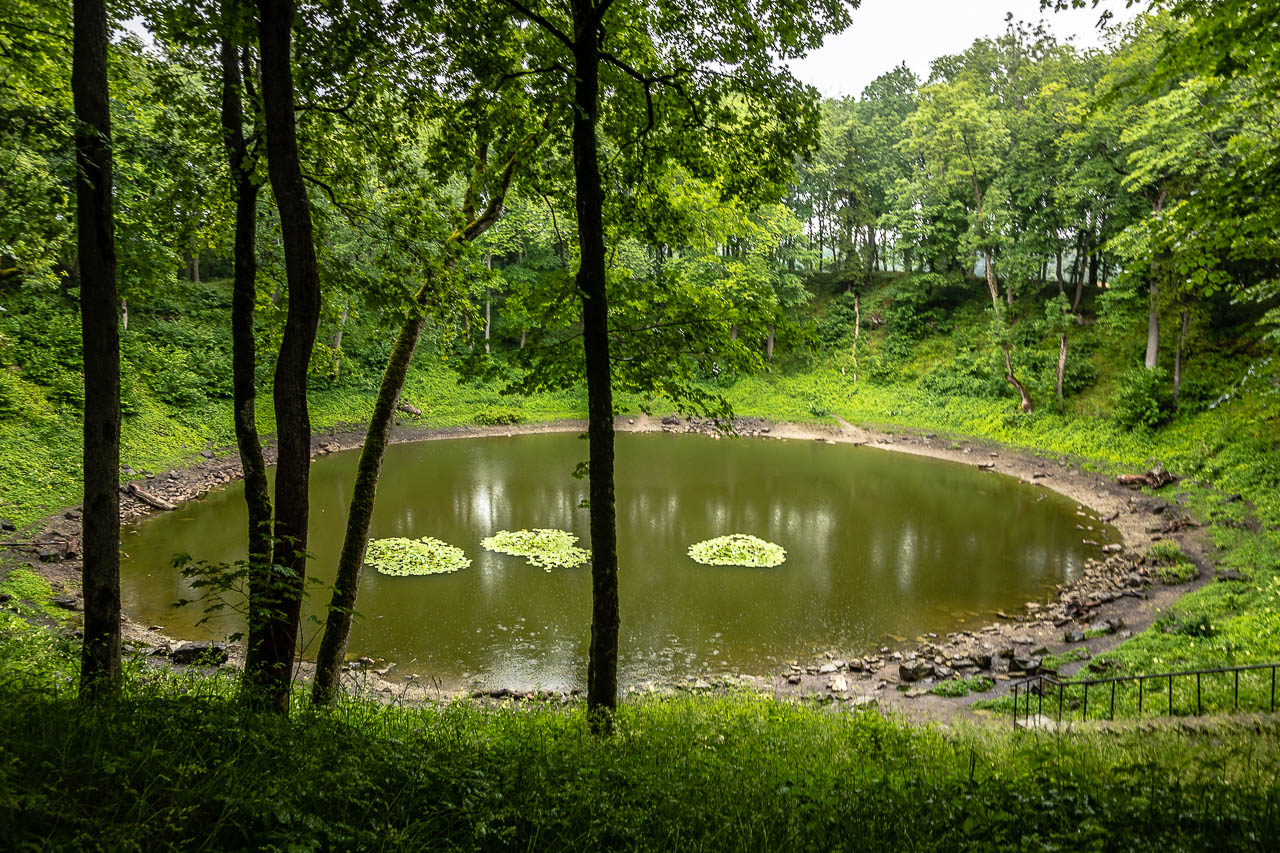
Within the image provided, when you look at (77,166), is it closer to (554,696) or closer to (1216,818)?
(554,696)

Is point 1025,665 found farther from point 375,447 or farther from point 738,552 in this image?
point 375,447

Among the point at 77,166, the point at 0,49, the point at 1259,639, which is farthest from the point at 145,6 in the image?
the point at 1259,639

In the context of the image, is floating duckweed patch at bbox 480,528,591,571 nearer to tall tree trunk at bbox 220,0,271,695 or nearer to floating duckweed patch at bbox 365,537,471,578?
floating duckweed patch at bbox 365,537,471,578

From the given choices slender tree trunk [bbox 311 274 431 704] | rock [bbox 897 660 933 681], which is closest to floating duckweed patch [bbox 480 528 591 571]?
rock [bbox 897 660 933 681]

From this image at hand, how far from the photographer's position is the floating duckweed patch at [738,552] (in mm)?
14992

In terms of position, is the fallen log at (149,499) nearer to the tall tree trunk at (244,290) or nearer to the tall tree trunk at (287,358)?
the tall tree trunk at (244,290)

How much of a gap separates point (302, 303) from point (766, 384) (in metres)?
32.5

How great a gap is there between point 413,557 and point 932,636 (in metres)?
11.0

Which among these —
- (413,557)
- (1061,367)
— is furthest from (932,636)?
(1061,367)

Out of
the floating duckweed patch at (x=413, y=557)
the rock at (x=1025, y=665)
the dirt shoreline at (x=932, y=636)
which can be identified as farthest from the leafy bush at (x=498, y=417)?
the rock at (x=1025, y=665)

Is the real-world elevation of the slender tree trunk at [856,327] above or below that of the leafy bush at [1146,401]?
above

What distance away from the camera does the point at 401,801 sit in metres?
3.61

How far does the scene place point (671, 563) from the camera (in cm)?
1485

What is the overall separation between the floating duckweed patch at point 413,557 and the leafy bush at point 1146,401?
74.8 feet
